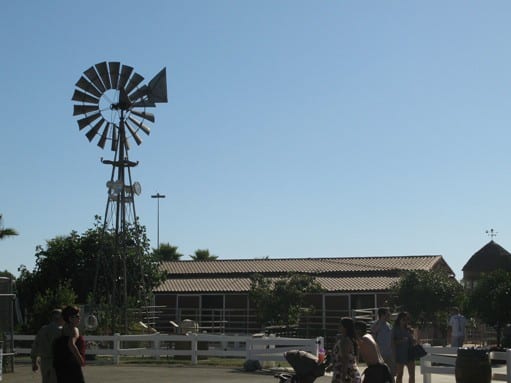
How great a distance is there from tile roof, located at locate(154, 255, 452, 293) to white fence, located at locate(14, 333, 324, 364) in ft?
57.5

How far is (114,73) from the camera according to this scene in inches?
1307

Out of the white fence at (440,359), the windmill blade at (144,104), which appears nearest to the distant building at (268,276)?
the windmill blade at (144,104)

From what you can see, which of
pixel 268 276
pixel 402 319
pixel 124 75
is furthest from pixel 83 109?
pixel 402 319

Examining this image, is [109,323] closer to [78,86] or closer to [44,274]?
[78,86]

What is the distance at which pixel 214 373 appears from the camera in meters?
22.1

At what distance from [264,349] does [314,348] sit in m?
2.06

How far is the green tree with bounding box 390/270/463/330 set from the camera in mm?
37406

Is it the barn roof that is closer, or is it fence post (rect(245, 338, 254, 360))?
fence post (rect(245, 338, 254, 360))

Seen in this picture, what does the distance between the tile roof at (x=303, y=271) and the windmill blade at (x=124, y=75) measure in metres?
18.1

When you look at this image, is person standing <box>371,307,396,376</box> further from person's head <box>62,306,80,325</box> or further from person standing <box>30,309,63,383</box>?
person's head <box>62,306,80,325</box>

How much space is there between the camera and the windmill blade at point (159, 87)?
110 ft

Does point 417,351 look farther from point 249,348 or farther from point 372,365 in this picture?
point 249,348

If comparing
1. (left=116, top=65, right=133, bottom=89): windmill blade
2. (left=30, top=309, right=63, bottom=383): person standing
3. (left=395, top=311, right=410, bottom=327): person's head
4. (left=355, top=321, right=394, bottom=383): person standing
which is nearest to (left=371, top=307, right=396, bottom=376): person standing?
(left=395, top=311, right=410, bottom=327): person's head

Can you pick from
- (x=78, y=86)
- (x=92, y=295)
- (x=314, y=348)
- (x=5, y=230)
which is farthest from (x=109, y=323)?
(x=314, y=348)
